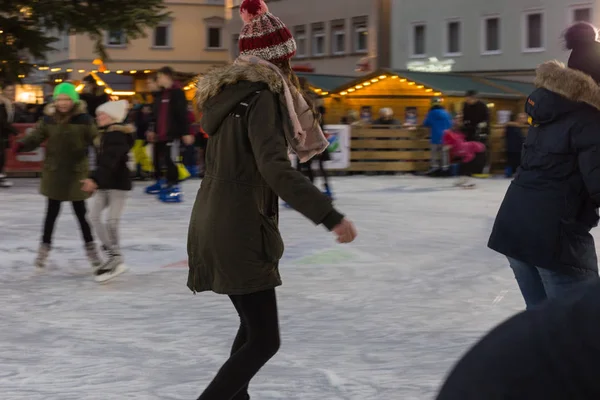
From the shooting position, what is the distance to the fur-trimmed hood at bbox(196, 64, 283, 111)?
346 centimetres

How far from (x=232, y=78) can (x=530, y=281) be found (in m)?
1.40

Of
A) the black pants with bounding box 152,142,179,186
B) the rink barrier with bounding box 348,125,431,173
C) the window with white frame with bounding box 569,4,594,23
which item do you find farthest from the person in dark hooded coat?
the window with white frame with bounding box 569,4,594,23

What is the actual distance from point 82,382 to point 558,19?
35.0 meters

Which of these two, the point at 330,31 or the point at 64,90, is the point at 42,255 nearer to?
the point at 64,90

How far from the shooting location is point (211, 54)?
2317 inches

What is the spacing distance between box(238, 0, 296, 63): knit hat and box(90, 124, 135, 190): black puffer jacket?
395cm

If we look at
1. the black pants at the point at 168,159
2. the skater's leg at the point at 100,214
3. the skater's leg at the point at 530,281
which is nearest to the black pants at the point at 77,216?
the skater's leg at the point at 100,214

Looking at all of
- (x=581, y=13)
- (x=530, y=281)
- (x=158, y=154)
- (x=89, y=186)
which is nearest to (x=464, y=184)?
(x=158, y=154)

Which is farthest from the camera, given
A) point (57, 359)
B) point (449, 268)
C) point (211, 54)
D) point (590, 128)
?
point (211, 54)

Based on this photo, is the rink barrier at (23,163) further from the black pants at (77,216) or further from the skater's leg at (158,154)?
the black pants at (77,216)

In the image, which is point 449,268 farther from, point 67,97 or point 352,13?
point 352,13

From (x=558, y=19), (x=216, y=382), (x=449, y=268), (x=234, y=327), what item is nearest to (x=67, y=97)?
(x=234, y=327)

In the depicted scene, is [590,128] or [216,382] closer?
[216,382]

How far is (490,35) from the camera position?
40.7 m
